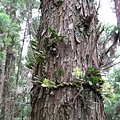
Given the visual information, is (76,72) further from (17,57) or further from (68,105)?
(17,57)

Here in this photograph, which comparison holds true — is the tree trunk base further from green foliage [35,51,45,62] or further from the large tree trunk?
green foliage [35,51,45,62]

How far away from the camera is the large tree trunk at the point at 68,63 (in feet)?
2.80

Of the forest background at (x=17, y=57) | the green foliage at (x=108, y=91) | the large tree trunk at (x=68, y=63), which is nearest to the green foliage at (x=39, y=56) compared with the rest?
the large tree trunk at (x=68, y=63)

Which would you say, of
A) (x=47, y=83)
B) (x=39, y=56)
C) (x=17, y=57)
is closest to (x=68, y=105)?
(x=47, y=83)

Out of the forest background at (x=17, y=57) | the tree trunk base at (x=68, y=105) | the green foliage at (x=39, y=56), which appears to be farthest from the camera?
the forest background at (x=17, y=57)

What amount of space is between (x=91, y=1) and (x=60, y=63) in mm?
395

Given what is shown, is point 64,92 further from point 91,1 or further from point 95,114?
point 91,1

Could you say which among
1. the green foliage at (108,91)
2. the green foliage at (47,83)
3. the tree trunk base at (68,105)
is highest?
the green foliage at (47,83)

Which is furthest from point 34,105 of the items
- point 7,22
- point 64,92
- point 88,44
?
point 7,22

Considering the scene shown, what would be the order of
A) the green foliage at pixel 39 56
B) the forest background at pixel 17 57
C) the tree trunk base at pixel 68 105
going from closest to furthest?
1. the tree trunk base at pixel 68 105
2. the green foliage at pixel 39 56
3. the forest background at pixel 17 57

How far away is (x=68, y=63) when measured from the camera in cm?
91

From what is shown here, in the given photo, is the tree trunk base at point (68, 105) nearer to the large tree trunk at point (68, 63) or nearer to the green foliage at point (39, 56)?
the large tree trunk at point (68, 63)

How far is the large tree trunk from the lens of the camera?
0.85 m

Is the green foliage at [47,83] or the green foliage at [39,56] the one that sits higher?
the green foliage at [39,56]
